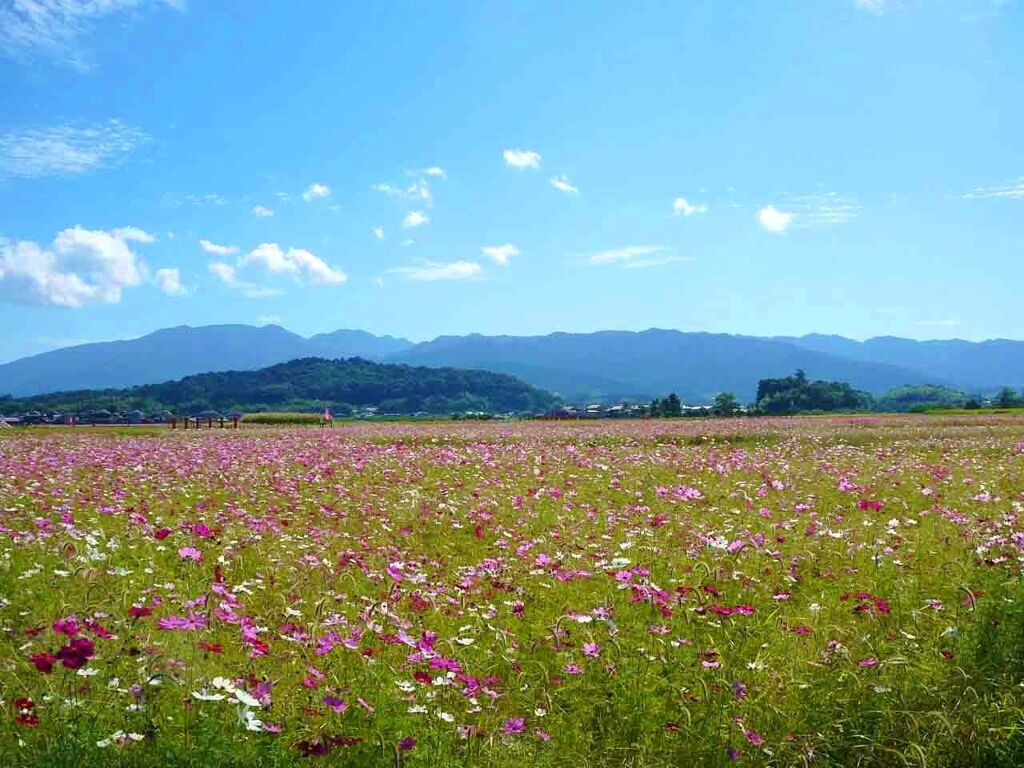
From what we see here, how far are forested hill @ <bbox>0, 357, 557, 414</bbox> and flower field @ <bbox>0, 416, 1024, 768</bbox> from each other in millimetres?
117871

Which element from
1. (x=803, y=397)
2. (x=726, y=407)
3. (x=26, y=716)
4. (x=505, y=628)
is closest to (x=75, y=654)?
(x=26, y=716)

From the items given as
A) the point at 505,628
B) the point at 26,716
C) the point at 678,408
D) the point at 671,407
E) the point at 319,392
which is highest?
the point at 319,392

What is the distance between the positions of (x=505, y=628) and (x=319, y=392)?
166 metres

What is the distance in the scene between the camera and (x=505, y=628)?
6.77 metres

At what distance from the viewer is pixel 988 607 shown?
6.01 metres

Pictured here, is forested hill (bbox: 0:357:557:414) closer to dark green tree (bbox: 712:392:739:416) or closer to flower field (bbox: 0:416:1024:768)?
dark green tree (bbox: 712:392:739:416)

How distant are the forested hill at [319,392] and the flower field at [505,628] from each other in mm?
117871

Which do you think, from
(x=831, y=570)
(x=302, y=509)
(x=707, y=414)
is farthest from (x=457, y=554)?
(x=707, y=414)

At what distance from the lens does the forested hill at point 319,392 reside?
135125mm

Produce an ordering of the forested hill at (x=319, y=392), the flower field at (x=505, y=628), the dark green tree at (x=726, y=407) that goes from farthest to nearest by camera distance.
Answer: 1. the forested hill at (x=319, y=392)
2. the dark green tree at (x=726, y=407)
3. the flower field at (x=505, y=628)

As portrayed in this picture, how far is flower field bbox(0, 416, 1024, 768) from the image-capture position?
4539mm

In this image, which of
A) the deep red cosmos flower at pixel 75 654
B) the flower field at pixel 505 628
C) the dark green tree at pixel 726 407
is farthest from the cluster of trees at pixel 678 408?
the deep red cosmos flower at pixel 75 654

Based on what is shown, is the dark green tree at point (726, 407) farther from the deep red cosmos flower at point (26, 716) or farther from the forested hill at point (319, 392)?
the forested hill at point (319, 392)

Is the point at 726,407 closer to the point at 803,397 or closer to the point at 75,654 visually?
the point at 803,397
